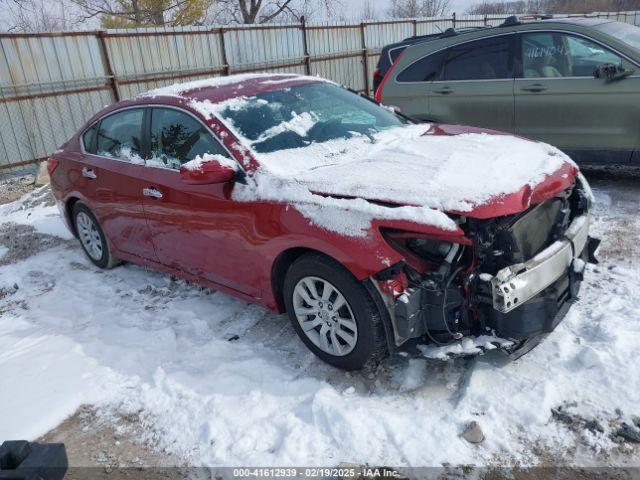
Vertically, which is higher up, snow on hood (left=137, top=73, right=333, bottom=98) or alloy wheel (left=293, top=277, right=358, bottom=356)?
snow on hood (left=137, top=73, right=333, bottom=98)

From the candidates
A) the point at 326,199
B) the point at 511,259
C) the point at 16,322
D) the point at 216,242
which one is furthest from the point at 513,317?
the point at 16,322

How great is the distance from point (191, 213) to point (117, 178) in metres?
1.13

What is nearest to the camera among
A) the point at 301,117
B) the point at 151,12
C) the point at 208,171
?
the point at 208,171

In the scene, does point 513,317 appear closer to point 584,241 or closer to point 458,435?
point 458,435

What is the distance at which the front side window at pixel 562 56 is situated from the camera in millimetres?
5523

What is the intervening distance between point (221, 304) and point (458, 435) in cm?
228

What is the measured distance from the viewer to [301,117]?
3986mm

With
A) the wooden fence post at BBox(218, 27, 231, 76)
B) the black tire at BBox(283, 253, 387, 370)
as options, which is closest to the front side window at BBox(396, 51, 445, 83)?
the black tire at BBox(283, 253, 387, 370)

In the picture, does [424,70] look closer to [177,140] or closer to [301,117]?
[301,117]

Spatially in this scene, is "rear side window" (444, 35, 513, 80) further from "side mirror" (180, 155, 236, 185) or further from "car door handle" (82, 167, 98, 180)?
"car door handle" (82, 167, 98, 180)

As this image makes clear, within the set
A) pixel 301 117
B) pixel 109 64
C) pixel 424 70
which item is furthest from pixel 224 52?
pixel 301 117

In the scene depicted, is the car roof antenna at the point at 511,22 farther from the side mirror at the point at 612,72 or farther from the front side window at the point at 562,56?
the side mirror at the point at 612,72

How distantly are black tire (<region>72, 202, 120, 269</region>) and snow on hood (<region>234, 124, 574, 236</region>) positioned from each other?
89.7 inches

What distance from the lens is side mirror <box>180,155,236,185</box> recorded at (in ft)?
11.1
